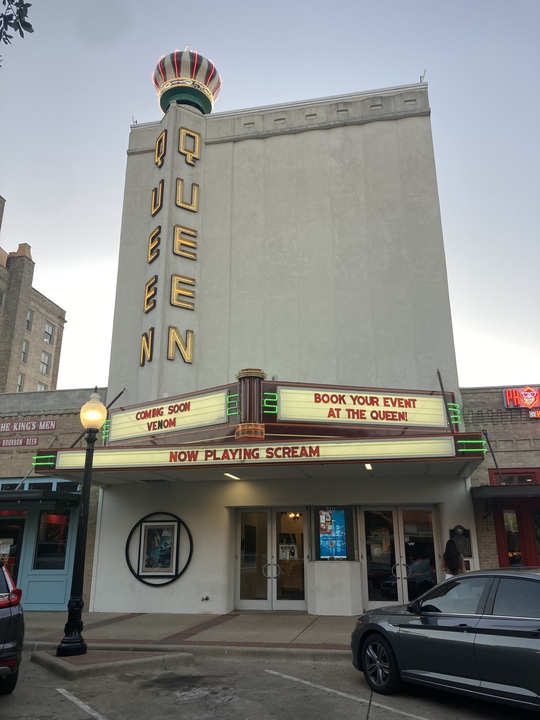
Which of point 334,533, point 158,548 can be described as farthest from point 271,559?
point 158,548

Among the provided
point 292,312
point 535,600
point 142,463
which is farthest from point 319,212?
point 535,600

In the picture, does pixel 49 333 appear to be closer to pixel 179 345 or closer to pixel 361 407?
pixel 179 345

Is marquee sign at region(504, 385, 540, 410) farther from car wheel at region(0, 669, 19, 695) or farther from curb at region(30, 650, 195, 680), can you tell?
car wheel at region(0, 669, 19, 695)

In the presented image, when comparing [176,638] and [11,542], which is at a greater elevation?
[11,542]

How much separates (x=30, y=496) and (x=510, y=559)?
11.7m

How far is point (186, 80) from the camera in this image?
19.5 metres

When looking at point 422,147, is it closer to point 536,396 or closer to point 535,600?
point 536,396

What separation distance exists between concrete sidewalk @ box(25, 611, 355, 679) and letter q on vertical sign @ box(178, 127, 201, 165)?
Result: 1318cm

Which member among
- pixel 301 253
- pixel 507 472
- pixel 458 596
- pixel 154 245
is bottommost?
pixel 458 596

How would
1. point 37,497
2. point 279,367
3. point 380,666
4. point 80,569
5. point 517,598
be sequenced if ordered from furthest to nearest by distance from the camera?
point 279,367
point 37,497
point 80,569
point 380,666
point 517,598

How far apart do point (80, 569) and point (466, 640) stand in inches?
263

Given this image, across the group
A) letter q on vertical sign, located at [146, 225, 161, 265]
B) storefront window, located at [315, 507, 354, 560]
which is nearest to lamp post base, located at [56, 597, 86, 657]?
storefront window, located at [315, 507, 354, 560]

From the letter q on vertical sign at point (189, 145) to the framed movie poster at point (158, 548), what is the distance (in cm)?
1098

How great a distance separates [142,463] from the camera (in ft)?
42.6
